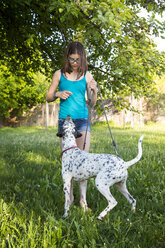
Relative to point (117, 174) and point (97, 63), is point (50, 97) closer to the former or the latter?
point (117, 174)

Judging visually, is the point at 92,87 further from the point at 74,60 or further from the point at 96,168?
the point at 96,168

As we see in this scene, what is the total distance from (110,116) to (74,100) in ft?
51.5

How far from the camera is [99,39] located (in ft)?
15.1

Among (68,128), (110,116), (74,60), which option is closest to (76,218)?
(68,128)

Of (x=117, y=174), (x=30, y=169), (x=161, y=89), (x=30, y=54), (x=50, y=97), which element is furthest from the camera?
(x=161, y=89)

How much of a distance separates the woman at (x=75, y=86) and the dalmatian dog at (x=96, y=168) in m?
0.18

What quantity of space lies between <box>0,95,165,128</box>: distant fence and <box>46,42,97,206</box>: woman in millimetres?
12818

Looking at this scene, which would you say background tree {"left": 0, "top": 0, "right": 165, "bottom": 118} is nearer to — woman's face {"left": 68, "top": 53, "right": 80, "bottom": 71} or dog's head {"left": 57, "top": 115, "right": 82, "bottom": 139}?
woman's face {"left": 68, "top": 53, "right": 80, "bottom": 71}

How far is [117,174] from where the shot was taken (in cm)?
257

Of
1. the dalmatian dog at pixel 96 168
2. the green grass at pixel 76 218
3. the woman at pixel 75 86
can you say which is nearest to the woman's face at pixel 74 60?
the woman at pixel 75 86

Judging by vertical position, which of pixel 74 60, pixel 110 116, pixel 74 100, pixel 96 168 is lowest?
pixel 96 168

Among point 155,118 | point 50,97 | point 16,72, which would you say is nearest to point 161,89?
point 155,118

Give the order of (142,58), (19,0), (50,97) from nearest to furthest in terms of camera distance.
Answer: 1. (50,97)
2. (19,0)
3. (142,58)

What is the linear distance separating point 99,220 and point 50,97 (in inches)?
65.3
